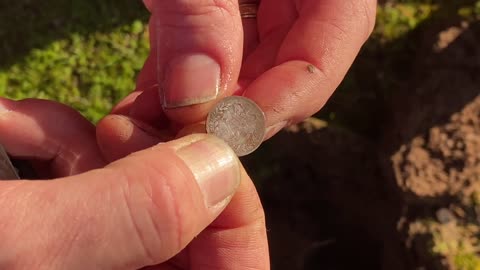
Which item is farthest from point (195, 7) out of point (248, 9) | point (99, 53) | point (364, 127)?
point (99, 53)

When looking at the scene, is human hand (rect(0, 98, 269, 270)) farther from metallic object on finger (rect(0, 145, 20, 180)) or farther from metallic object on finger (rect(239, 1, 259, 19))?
metallic object on finger (rect(239, 1, 259, 19))

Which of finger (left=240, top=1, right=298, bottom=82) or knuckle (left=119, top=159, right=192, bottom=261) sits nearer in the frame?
knuckle (left=119, top=159, right=192, bottom=261)

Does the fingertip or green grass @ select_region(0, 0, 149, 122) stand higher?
the fingertip

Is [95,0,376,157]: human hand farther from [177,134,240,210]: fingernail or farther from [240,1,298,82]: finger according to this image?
[177,134,240,210]: fingernail

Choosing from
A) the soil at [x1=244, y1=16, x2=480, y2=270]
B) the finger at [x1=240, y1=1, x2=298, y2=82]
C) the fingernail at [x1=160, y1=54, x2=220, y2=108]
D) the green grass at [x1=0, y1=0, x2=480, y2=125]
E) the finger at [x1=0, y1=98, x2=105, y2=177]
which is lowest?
the soil at [x1=244, y1=16, x2=480, y2=270]

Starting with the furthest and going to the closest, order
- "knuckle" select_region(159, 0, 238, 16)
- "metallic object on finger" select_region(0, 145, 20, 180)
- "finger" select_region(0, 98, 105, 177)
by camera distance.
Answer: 1. "finger" select_region(0, 98, 105, 177)
2. "metallic object on finger" select_region(0, 145, 20, 180)
3. "knuckle" select_region(159, 0, 238, 16)

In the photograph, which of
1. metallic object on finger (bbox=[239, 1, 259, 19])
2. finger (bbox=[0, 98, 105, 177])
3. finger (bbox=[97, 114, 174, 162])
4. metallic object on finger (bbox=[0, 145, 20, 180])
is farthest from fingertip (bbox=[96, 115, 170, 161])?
metallic object on finger (bbox=[239, 1, 259, 19])

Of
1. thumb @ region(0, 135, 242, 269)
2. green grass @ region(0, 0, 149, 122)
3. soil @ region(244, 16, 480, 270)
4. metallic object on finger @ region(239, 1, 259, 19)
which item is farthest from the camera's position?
green grass @ region(0, 0, 149, 122)
